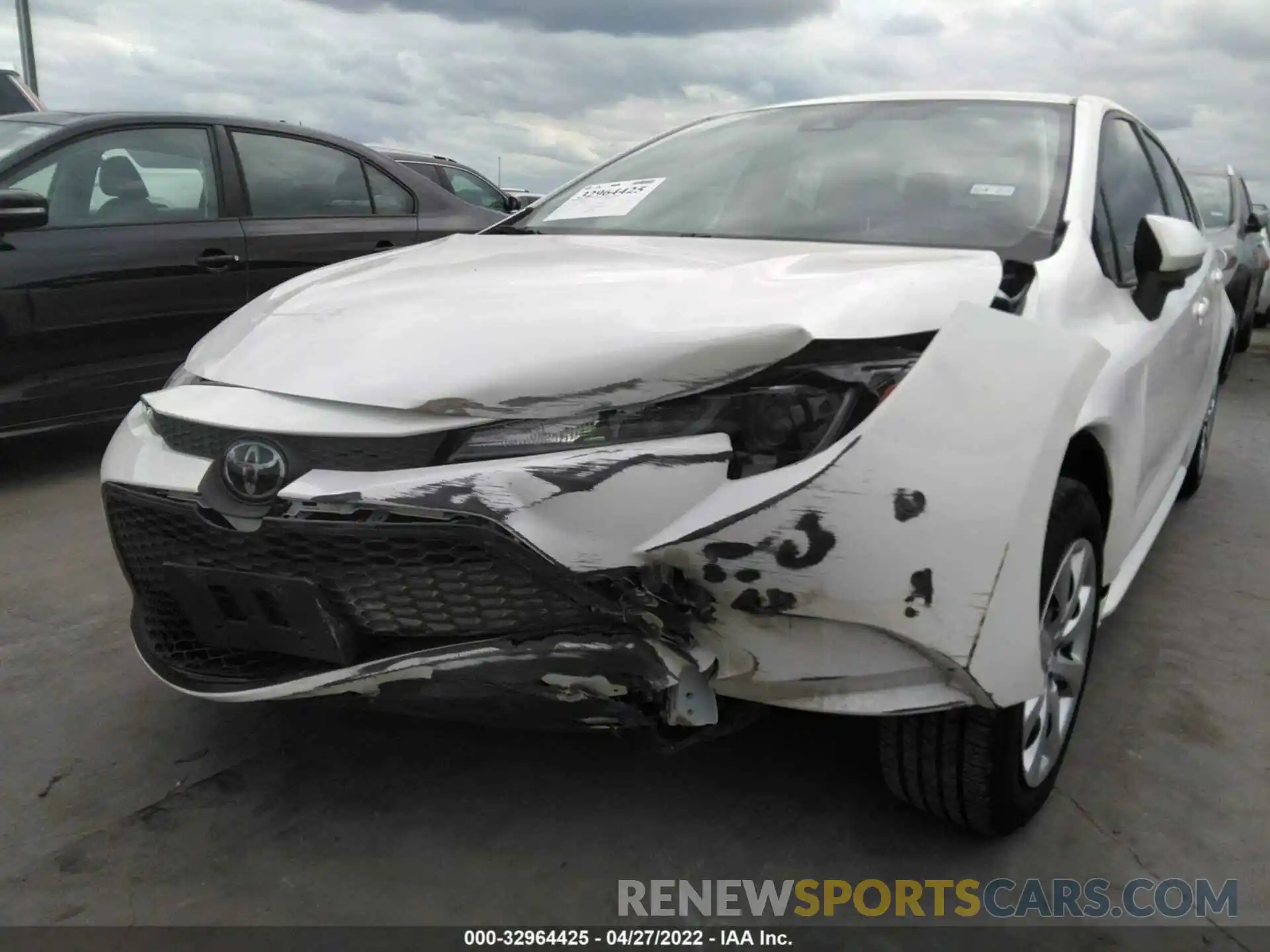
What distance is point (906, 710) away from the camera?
168 centimetres

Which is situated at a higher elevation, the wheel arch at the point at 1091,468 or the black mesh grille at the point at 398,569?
the wheel arch at the point at 1091,468

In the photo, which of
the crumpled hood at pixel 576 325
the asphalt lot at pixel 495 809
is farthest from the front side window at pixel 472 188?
the crumpled hood at pixel 576 325

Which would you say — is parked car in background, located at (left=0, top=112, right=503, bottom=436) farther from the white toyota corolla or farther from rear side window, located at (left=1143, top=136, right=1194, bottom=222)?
rear side window, located at (left=1143, top=136, right=1194, bottom=222)

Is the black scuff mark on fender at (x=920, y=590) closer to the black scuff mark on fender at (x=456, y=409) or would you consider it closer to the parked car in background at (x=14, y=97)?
the black scuff mark on fender at (x=456, y=409)

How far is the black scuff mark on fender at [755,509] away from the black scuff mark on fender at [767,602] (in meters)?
0.11

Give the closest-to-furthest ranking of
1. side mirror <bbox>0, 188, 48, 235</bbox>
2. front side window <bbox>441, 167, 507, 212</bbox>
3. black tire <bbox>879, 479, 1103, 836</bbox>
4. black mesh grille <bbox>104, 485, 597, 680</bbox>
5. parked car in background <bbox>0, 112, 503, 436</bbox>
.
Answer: black mesh grille <bbox>104, 485, 597, 680</bbox>, black tire <bbox>879, 479, 1103, 836</bbox>, side mirror <bbox>0, 188, 48, 235</bbox>, parked car in background <bbox>0, 112, 503, 436</bbox>, front side window <bbox>441, 167, 507, 212</bbox>

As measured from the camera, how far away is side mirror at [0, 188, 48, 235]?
3764 millimetres

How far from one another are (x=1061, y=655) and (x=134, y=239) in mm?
3827

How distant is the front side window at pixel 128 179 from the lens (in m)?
4.16

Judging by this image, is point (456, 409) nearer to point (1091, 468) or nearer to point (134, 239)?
point (1091, 468)

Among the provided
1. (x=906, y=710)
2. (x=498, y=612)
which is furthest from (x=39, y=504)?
(x=906, y=710)

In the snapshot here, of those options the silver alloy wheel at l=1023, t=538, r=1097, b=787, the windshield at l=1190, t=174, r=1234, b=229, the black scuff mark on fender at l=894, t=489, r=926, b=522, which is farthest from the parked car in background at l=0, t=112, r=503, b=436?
the windshield at l=1190, t=174, r=1234, b=229

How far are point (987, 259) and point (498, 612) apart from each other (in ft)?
3.49

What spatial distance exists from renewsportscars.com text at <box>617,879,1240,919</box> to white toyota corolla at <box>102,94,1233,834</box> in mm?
129
